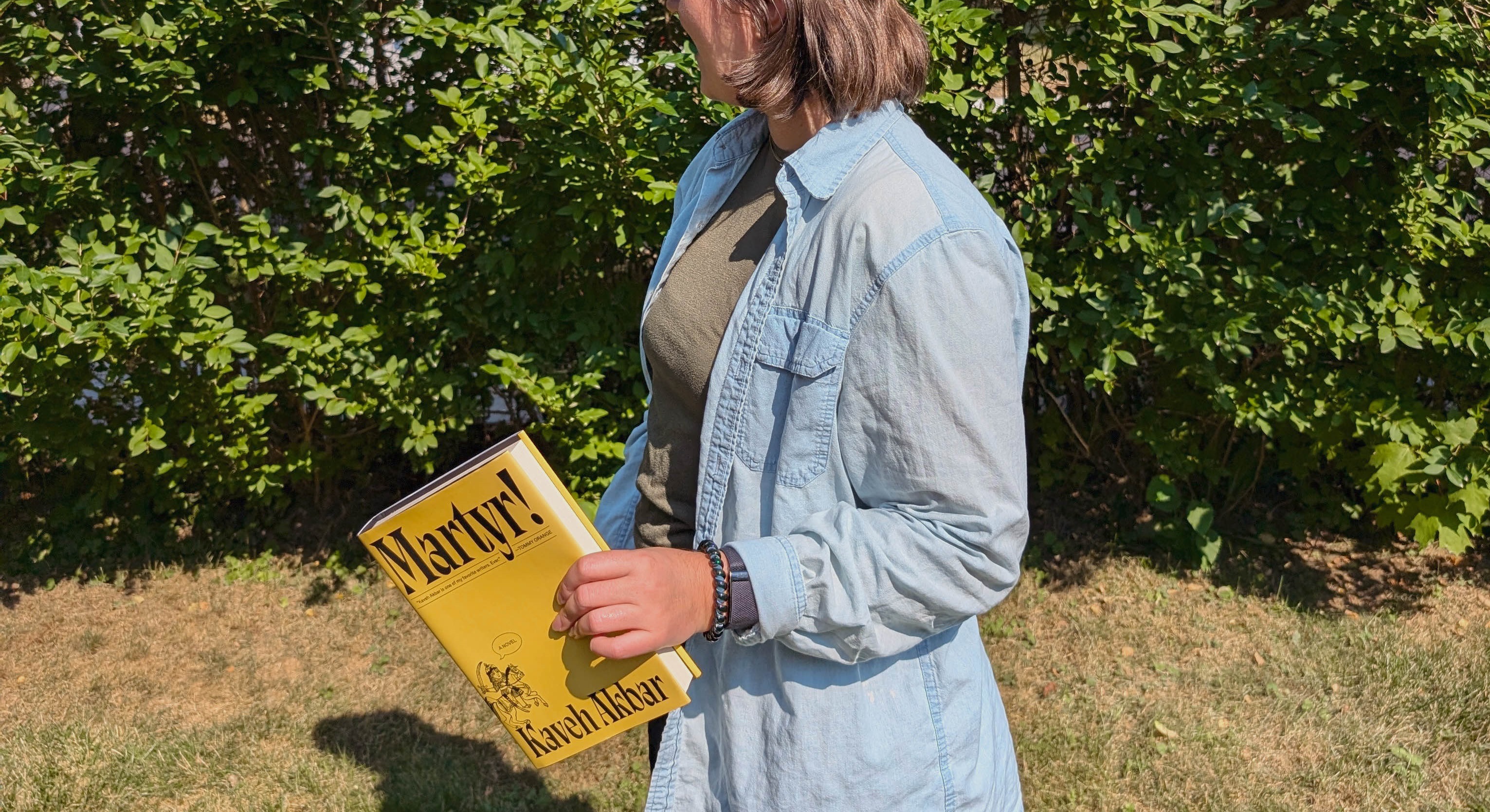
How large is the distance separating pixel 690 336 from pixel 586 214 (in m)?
2.32

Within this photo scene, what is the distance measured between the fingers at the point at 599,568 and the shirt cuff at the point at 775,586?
0.44 feet

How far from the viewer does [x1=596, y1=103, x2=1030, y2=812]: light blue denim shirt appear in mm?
1278

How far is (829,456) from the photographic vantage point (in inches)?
54.5

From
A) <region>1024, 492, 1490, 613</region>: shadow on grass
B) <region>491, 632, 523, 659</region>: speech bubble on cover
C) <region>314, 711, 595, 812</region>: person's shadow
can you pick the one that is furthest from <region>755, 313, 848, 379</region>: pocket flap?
<region>1024, 492, 1490, 613</region>: shadow on grass

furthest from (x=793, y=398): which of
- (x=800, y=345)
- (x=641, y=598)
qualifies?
(x=641, y=598)

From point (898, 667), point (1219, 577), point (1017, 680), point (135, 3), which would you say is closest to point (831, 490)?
point (898, 667)

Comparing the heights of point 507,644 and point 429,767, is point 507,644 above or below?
above

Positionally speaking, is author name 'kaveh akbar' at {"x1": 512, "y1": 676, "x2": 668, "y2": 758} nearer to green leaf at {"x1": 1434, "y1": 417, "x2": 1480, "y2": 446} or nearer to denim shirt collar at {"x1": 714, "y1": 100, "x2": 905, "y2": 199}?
denim shirt collar at {"x1": 714, "y1": 100, "x2": 905, "y2": 199}

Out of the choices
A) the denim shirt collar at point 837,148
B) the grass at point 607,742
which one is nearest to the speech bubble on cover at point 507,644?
the denim shirt collar at point 837,148

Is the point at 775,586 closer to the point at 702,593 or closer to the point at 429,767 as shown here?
the point at 702,593

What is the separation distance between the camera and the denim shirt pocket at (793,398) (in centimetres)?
135

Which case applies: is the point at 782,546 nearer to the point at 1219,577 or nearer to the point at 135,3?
the point at 135,3

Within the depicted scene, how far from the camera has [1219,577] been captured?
4488mm

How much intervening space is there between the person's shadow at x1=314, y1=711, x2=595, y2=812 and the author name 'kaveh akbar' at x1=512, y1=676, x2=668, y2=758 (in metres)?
1.94
